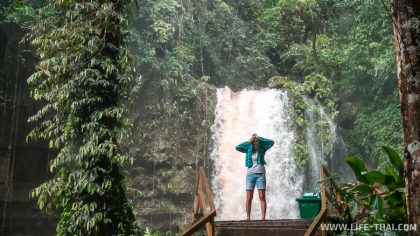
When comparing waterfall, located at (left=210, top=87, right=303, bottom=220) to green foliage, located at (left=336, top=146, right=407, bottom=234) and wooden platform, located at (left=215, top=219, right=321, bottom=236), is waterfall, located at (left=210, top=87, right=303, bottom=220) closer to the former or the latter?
wooden platform, located at (left=215, top=219, right=321, bottom=236)

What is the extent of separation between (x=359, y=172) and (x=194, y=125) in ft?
34.6

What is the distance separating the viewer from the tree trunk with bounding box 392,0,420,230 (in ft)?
9.54

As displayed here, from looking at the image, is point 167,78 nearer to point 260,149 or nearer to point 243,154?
point 243,154

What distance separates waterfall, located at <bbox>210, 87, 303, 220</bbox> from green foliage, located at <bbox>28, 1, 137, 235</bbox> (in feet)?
23.8

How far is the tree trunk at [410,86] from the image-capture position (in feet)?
9.54

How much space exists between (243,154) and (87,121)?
8213 mm

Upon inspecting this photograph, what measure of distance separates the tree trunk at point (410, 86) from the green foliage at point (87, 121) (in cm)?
446

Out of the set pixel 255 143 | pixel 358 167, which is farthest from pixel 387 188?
pixel 255 143

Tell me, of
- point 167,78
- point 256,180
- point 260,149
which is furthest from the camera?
point 167,78

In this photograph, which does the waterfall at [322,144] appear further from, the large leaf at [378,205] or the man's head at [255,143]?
the large leaf at [378,205]

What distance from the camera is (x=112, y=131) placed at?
6891 millimetres

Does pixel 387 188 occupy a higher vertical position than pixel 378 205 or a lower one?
higher

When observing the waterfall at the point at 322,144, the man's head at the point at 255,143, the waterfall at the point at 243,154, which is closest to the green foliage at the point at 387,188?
the man's head at the point at 255,143

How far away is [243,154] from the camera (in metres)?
14.4
